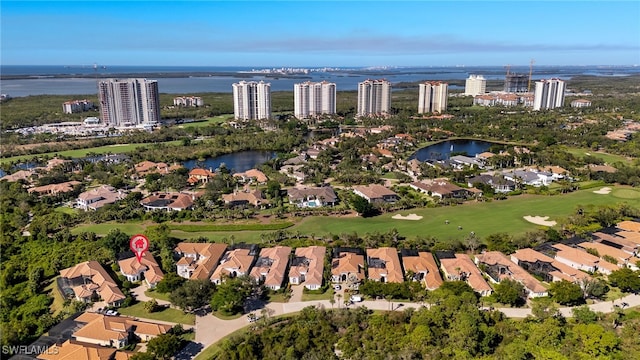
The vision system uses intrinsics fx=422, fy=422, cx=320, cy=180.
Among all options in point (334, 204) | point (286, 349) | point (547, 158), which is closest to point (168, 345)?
point (286, 349)

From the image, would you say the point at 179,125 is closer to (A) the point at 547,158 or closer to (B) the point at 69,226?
(B) the point at 69,226

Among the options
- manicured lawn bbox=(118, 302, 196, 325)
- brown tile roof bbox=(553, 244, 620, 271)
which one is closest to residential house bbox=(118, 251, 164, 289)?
manicured lawn bbox=(118, 302, 196, 325)

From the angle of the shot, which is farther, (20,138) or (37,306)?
(20,138)

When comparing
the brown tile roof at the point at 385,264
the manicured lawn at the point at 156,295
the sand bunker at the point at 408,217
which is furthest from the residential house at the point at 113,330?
the sand bunker at the point at 408,217

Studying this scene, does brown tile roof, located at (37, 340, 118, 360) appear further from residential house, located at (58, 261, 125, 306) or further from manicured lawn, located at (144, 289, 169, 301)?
manicured lawn, located at (144, 289, 169, 301)

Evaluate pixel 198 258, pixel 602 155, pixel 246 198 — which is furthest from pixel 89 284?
pixel 602 155

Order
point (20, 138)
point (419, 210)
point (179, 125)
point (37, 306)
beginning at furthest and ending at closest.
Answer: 1. point (179, 125)
2. point (20, 138)
3. point (419, 210)
4. point (37, 306)

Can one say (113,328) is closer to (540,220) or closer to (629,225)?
(540,220)
